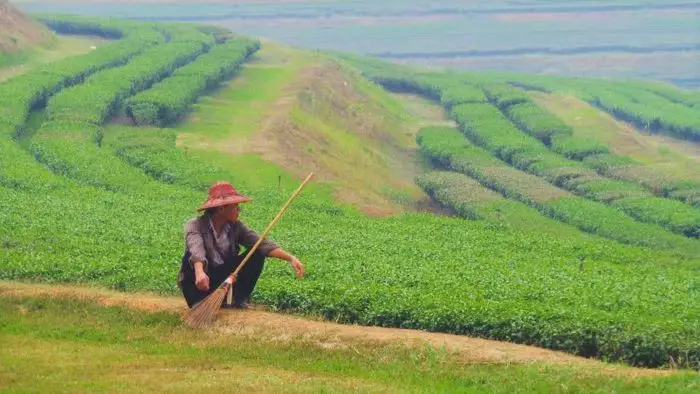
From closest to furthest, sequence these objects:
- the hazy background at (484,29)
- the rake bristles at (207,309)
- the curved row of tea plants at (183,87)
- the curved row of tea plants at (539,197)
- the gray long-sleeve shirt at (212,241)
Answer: the gray long-sleeve shirt at (212,241) → the rake bristles at (207,309) → the curved row of tea plants at (539,197) → the curved row of tea plants at (183,87) → the hazy background at (484,29)

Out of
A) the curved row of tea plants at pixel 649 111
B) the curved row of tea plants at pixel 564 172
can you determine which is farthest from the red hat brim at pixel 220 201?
the curved row of tea plants at pixel 649 111

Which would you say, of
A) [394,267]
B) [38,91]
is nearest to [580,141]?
[38,91]

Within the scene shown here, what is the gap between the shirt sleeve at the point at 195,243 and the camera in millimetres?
16031

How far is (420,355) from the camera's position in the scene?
1542 centimetres

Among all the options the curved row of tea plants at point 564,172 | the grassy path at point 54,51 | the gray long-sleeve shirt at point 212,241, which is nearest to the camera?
the gray long-sleeve shirt at point 212,241

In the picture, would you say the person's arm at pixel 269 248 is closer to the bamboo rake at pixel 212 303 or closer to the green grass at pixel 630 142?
the bamboo rake at pixel 212 303

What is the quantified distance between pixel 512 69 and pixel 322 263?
92.2 metres

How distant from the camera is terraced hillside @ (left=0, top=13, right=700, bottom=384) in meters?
19.7

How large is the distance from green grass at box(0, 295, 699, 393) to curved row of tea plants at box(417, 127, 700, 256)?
3251cm

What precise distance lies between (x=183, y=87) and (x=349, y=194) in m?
16.2

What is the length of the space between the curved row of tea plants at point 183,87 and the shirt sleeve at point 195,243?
138 feet

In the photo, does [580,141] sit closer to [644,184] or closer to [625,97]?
[644,184]

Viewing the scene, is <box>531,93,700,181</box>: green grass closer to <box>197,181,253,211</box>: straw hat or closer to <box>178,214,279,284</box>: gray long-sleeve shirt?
<box>178,214,279,284</box>: gray long-sleeve shirt

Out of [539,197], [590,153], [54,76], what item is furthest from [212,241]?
[590,153]
